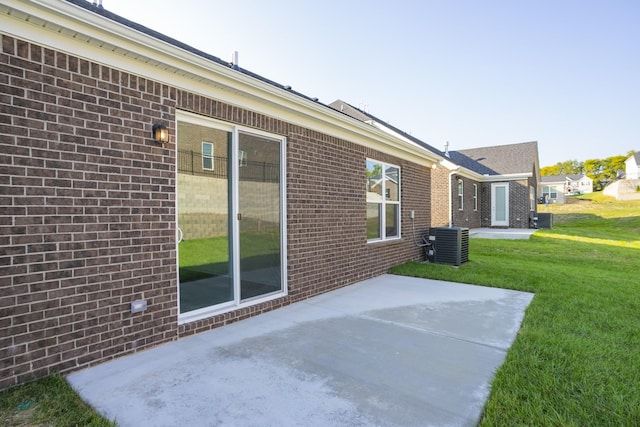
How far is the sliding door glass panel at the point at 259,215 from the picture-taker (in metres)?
4.32

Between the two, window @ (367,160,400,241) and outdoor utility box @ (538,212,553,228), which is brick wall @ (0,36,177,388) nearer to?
window @ (367,160,400,241)

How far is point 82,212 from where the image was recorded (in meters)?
2.87

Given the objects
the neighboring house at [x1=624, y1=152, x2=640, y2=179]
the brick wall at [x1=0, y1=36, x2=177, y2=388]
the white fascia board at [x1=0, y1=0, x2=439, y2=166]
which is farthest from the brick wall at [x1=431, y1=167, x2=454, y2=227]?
the neighboring house at [x1=624, y1=152, x2=640, y2=179]

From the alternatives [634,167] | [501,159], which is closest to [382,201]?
[501,159]

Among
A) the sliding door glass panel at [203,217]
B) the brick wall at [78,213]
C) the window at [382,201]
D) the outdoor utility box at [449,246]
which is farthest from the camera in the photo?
the outdoor utility box at [449,246]

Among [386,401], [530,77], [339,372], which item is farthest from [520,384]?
[530,77]

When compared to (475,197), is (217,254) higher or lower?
lower

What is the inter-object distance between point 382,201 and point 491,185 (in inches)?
598

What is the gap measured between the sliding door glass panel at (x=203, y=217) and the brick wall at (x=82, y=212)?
0.27 metres

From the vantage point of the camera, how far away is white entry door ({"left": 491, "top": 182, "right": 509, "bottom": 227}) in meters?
19.4

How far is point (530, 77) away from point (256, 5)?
13.6 meters

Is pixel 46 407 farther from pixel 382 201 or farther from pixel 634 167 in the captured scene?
pixel 634 167

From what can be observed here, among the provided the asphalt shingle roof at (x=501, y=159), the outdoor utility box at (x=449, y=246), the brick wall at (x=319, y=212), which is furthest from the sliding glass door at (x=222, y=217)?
the asphalt shingle roof at (x=501, y=159)

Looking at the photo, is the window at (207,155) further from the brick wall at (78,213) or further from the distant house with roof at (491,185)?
the distant house with roof at (491,185)
